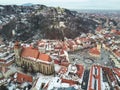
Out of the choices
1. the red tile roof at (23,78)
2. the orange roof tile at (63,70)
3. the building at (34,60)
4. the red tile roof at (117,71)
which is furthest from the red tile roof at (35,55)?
the red tile roof at (117,71)

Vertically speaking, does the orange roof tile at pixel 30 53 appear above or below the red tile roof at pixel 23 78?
above

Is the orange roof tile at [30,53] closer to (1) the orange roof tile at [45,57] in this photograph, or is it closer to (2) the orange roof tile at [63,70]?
(1) the orange roof tile at [45,57]

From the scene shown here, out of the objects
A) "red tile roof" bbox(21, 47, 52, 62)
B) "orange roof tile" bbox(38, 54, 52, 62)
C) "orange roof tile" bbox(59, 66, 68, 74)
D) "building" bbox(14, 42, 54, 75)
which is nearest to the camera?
"orange roof tile" bbox(38, 54, 52, 62)

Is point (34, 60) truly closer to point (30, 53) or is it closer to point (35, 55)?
point (35, 55)

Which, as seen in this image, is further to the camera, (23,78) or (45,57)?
(45,57)

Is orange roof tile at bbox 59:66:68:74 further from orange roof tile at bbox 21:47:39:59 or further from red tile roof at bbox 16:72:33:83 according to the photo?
red tile roof at bbox 16:72:33:83

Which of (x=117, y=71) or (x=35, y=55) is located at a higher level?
(x=35, y=55)

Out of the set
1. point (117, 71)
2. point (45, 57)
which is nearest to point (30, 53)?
point (45, 57)

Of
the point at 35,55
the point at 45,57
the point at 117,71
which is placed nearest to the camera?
the point at 45,57

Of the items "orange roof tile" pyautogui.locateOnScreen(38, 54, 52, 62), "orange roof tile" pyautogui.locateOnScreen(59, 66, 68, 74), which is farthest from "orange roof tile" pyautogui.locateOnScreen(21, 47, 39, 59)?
"orange roof tile" pyautogui.locateOnScreen(59, 66, 68, 74)
